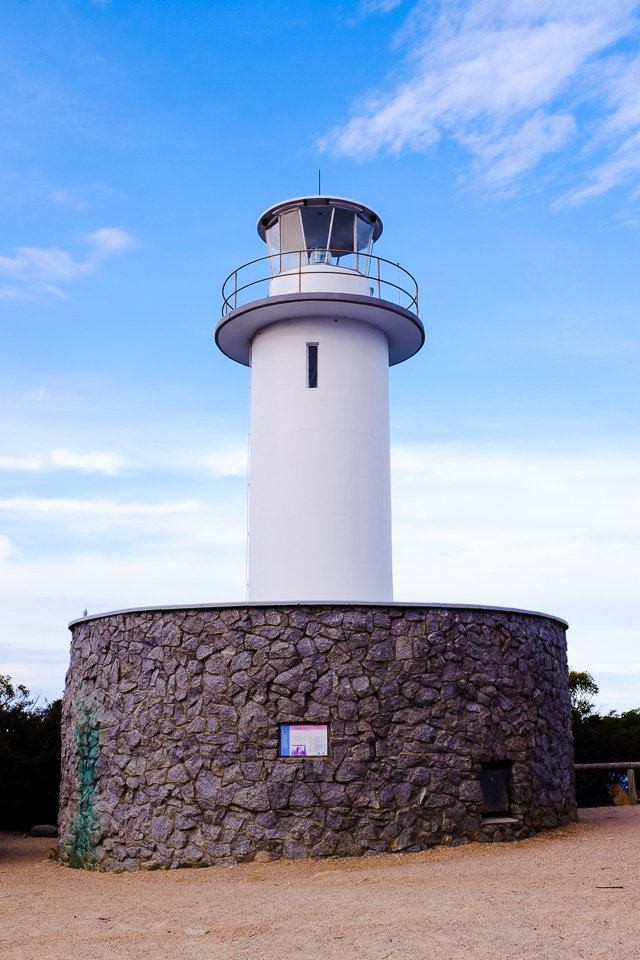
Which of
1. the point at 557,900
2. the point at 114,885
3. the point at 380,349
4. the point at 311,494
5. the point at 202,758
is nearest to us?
the point at 557,900

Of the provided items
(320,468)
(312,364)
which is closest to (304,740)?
(320,468)

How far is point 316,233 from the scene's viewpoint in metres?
15.6

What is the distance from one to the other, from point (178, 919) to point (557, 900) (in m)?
3.19

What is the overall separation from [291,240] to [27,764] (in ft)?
32.7

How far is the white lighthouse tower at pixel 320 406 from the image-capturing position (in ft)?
46.6

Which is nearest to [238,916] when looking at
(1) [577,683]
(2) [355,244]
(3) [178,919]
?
(3) [178,919]

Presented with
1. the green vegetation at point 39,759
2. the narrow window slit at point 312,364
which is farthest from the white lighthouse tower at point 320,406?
the green vegetation at point 39,759

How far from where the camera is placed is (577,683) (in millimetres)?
25938

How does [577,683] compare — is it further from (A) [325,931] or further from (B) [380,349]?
(A) [325,931]

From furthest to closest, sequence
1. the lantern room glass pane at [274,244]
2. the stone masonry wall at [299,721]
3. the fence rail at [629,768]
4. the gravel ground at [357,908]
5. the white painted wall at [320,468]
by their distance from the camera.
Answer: the fence rail at [629,768] < the lantern room glass pane at [274,244] < the white painted wall at [320,468] < the stone masonry wall at [299,721] < the gravel ground at [357,908]

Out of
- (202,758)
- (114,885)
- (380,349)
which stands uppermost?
(380,349)

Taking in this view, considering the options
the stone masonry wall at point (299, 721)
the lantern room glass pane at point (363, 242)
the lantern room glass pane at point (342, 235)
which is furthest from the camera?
the lantern room glass pane at point (363, 242)

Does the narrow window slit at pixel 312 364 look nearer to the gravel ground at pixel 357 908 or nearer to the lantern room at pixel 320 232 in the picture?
the lantern room at pixel 320 232

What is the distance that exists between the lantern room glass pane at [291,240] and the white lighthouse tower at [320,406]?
0.02 m
